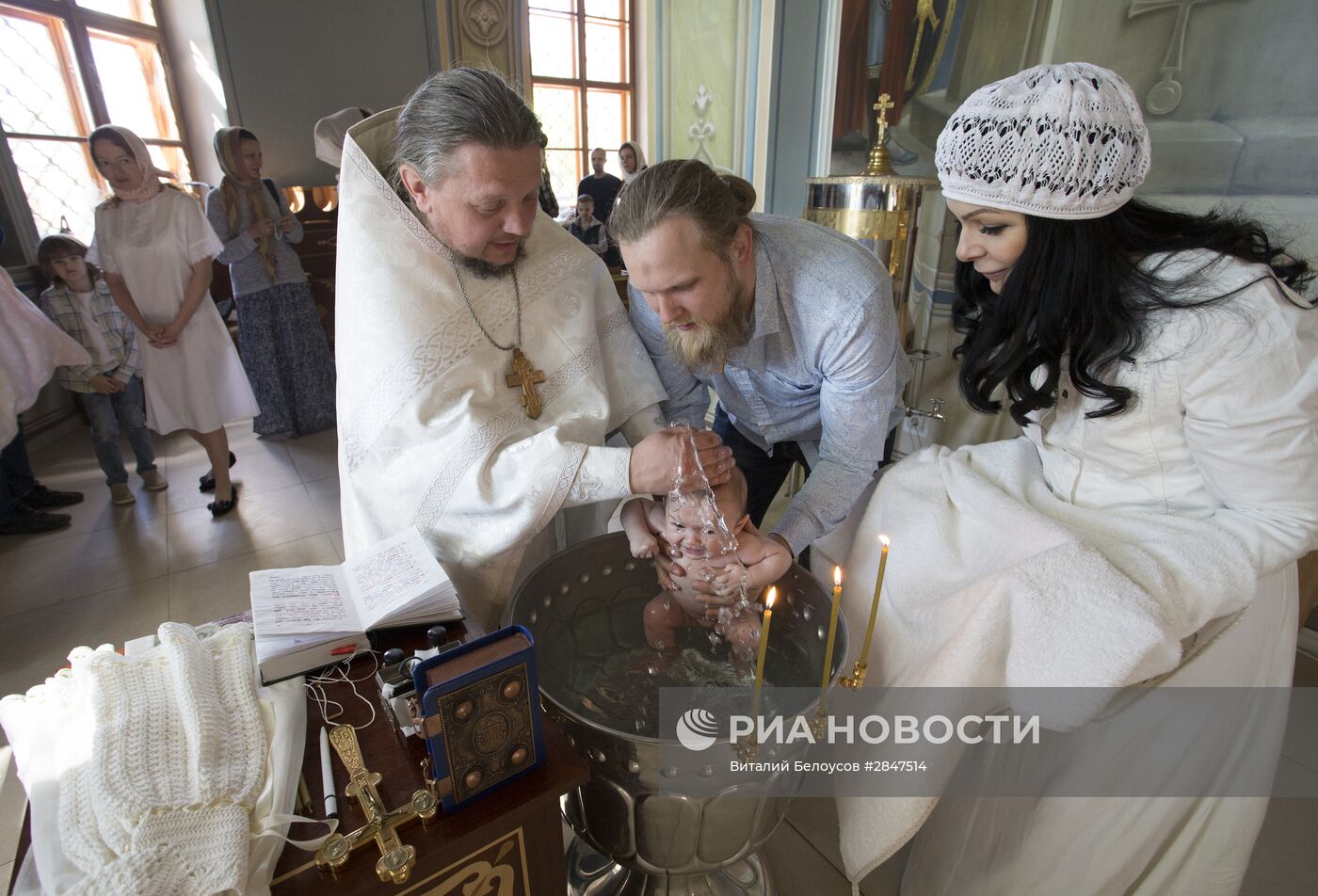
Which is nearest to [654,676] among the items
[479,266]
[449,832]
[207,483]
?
[449,832]

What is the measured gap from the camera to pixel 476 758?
3.21 feet

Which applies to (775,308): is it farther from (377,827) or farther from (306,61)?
(306,61)

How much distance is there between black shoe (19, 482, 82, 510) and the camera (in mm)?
3775

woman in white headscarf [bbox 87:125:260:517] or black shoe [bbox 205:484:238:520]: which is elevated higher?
woman in white headscarf [bbox 87:125:260:517]

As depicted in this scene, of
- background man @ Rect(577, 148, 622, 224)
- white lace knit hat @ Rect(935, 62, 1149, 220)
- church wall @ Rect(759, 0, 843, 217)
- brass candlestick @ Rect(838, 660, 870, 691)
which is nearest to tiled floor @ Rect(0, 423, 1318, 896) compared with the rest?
brass candlestick @ Rect(838, 660, 870, 691)

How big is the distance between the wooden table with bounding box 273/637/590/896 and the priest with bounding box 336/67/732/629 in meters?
0.45

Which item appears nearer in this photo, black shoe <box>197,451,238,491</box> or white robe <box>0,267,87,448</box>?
white robe <box>0,267,87,448</box>

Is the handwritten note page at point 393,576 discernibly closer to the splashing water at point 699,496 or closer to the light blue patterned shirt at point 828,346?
the splashing water at point 699,496

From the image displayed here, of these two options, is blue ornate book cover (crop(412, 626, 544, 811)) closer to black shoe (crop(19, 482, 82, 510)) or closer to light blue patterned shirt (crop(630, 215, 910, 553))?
light blue patterned shirt (crop(630, 215, 910, 553))

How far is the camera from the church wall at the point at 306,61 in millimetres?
5543

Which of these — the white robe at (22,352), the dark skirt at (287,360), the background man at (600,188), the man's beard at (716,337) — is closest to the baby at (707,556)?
the man's beard at (716,337)

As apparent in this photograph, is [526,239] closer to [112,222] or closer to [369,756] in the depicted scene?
[369,756]

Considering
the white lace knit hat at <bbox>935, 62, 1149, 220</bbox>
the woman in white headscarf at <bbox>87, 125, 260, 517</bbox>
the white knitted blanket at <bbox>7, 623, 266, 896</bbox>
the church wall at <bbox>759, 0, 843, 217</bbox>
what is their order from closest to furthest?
the white knitted blanket at <bbox>7, 623, 266, 896</bbox> < the white lace knit hat at <bbox>935, 62, 1149, 220</bbox> < the woman in white headscarf at <bbox>87, 125, 260, 517</bbox> < the church wall at <bbox>759, 0, 843, 217</bbox>

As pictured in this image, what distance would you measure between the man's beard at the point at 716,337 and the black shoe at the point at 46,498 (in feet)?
13.0
